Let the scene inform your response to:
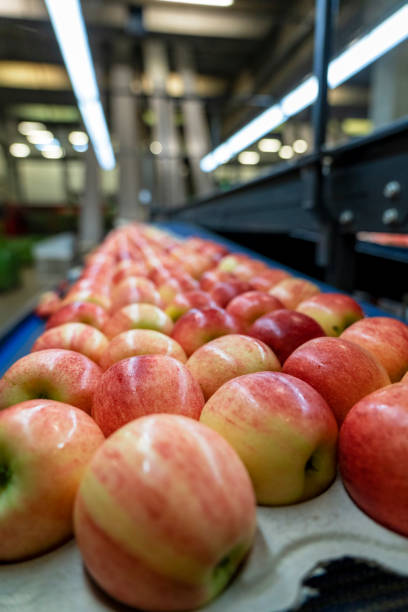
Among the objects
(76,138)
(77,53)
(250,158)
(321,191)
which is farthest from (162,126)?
(321,191)

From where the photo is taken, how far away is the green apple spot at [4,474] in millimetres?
602

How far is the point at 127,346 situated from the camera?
101 cm

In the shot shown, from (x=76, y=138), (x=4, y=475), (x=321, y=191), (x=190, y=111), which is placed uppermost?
(x=76, y=138)

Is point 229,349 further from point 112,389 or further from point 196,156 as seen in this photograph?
point 196,156

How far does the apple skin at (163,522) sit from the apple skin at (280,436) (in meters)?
0.11

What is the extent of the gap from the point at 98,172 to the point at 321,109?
512 inches

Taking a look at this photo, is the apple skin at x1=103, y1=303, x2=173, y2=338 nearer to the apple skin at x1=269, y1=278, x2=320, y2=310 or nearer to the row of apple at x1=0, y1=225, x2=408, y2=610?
the row of apple at x1=0, y1=225, x2=408, y2=610

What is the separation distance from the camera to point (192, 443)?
551 millimetres

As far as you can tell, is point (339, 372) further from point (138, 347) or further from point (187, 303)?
point (187, 303)

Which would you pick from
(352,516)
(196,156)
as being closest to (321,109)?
(352,516)

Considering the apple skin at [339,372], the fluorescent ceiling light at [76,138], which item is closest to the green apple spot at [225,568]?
the apple skin at [339,372]

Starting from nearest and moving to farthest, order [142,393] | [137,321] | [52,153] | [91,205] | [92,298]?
[142,393] < [137,321] < [92,298] < [91,205] < [52,153]

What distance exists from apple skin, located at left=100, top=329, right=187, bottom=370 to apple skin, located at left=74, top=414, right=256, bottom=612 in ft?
1.53

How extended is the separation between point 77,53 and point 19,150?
18379mm
